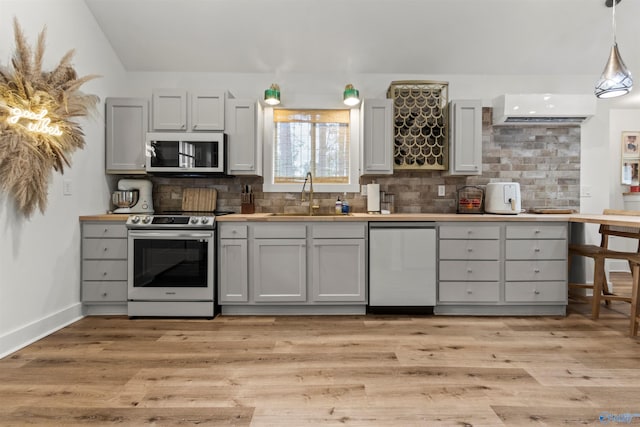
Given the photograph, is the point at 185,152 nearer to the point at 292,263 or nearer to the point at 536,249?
the point at 292,263

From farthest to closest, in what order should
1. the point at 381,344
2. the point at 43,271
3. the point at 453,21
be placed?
the point at 453,21, the point at 43,271, the point at 381,344

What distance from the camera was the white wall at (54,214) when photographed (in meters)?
2.34

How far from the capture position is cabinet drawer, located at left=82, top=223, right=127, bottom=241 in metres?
3.06

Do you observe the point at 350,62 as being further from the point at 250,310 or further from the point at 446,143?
the point at 250,310

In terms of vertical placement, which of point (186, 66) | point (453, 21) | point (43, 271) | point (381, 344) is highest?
point (453, 21)

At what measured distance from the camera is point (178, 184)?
378 cm

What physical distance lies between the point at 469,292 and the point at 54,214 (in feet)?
11.5

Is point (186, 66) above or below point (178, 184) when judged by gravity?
above

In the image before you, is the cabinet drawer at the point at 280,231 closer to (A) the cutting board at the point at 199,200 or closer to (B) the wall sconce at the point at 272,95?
(A) the cutting board at the point at 199,200

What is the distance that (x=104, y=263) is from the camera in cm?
308

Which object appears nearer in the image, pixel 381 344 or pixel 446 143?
pixel 381 344

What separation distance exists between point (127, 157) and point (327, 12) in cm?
236

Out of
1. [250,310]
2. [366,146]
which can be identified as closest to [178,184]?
[250,310]

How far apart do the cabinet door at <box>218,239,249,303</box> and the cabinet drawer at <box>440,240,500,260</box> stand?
1759 millimetres
